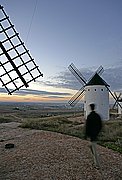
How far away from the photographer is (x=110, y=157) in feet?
54.3


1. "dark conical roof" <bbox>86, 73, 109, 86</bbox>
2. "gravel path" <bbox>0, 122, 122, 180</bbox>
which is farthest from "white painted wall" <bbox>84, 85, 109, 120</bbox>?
"gravel path" <bbox>0, 122, 122, 180</bbox>

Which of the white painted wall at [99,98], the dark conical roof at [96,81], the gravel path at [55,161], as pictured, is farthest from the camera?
the dark conical roof at [96,81]

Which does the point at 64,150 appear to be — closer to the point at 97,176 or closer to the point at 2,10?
the point at 97,176

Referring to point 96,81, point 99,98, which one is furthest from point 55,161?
point 96,81

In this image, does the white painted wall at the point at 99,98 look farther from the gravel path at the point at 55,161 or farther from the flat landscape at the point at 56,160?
the gravel path at the point at 55,161

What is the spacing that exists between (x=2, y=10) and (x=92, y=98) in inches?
1165

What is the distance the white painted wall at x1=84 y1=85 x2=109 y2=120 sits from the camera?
41.6 m

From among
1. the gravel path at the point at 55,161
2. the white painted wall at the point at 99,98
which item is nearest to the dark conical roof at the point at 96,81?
the white painted wall at the point at 99,98

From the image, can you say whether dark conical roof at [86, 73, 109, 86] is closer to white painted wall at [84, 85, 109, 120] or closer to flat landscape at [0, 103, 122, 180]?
white painted wall at [84, 85, 109, 120]

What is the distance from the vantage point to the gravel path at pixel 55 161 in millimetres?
12930

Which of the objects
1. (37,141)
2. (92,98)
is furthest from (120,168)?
(92,98)

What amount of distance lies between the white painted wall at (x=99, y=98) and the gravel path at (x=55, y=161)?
20968 millimetres

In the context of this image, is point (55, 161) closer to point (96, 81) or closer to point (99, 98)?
point (99, 98)

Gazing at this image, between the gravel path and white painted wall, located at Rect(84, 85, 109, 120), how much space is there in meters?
21.0
